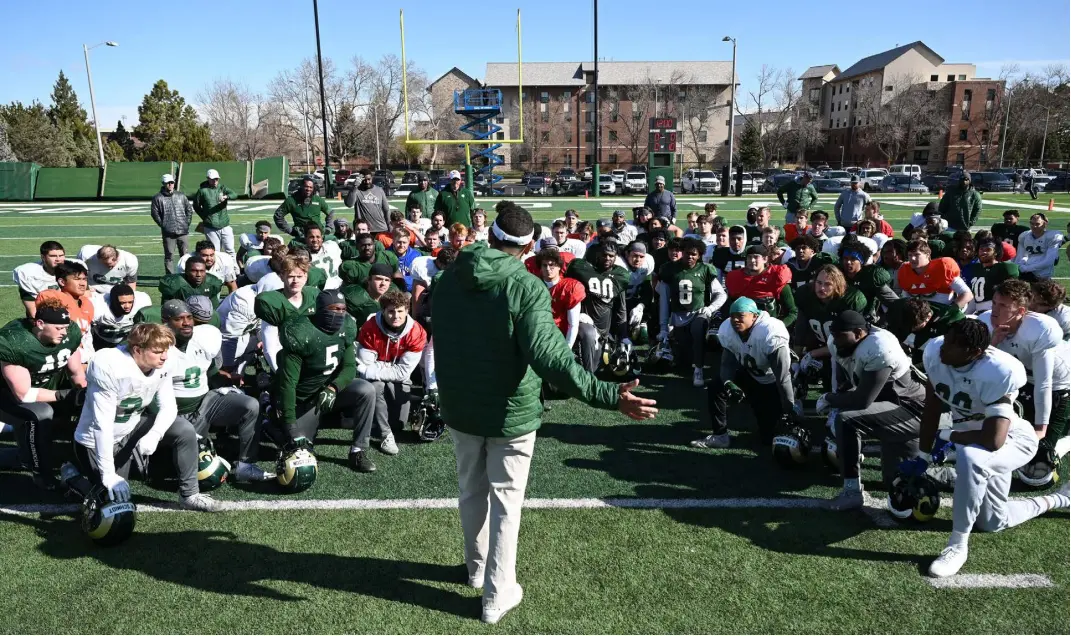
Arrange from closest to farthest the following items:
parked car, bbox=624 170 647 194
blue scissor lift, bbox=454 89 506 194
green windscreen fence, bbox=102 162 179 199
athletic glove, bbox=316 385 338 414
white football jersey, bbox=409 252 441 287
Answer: athletic glove, bbox=316 385 338 414 → white football jersey, bbox=409 252 441 287 → green windscreen fence, bbox=102 162 179 199 → blue scissor lift, bbox=454 89 506 194 → parked car, bbox=624 170 647 194

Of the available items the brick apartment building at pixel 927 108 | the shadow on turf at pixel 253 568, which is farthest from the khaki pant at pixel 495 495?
the brick apartment building at pixel 927 108

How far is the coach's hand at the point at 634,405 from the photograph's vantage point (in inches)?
119

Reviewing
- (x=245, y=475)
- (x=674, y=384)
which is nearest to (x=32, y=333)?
(x=245, y=475)

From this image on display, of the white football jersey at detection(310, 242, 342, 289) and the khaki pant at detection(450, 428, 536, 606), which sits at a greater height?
the white football jersey at detection(310, 242, 342, 289)

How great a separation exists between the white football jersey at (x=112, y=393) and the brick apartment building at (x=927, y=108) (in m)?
63.9

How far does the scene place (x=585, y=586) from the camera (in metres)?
3.84

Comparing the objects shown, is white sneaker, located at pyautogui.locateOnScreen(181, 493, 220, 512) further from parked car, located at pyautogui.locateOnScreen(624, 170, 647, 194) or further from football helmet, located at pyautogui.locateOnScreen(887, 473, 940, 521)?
parked car, located at pyautogui.locateOnScreen(624, 170, 647, 194)

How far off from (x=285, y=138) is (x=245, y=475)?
243 ft

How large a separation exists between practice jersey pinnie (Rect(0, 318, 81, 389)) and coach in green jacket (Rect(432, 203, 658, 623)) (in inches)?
135

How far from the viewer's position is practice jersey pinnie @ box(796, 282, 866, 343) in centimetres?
663

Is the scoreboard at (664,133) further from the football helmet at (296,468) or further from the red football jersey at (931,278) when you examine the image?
the football helmet at (296,468)

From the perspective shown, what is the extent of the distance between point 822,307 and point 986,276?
2.20 metres

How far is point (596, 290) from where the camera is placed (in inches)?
288

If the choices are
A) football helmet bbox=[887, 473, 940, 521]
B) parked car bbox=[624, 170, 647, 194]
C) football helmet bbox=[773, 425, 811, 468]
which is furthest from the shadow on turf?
parked car bbox=[624, 170, 647, 194]
